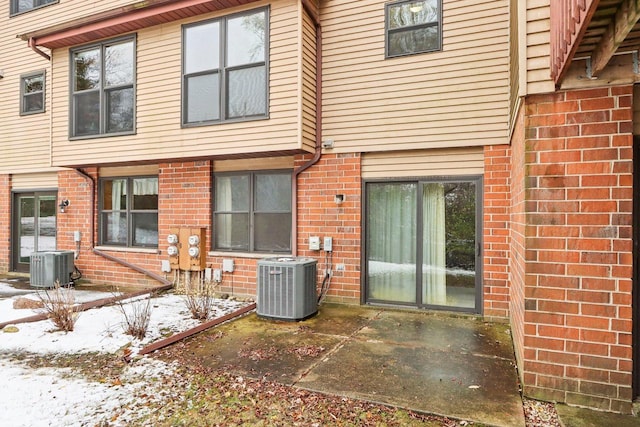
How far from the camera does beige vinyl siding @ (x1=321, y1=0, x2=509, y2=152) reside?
543 cm

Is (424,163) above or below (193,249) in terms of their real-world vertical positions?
above

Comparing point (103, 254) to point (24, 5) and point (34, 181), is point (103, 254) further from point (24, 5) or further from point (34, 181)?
point (24, 5)

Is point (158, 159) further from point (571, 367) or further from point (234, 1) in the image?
point (571, 367)

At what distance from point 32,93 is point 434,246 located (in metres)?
9.90

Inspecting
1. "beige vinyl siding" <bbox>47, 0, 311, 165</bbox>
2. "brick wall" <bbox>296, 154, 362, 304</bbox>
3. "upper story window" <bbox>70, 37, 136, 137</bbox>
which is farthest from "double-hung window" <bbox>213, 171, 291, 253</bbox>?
"upper story window" <bbox>70, 37, 136, 137</bbox>

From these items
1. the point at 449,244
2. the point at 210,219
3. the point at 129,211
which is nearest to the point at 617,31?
the point at 449,244

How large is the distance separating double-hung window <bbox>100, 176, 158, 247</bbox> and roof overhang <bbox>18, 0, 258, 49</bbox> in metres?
2.79

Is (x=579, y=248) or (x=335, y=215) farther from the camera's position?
(x=335, y=215)

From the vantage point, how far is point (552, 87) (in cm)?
315

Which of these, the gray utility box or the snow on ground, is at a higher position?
the gray utility box

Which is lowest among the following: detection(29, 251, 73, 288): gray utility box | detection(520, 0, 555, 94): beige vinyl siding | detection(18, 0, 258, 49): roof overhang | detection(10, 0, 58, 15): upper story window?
detection(29, 251, 73, 288): gray utility box

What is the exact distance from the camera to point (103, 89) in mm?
7449

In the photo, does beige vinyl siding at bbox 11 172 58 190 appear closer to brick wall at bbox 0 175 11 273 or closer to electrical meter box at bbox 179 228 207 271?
brick wall at bbox 0 175 11 273

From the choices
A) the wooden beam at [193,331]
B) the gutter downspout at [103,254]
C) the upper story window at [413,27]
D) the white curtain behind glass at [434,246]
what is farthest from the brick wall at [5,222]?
the white curtain behind glass at [434,246]
